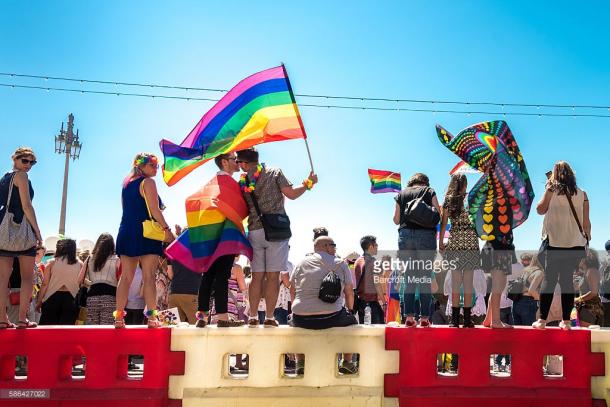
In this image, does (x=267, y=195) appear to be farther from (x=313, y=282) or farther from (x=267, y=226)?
(x=313, y=282)

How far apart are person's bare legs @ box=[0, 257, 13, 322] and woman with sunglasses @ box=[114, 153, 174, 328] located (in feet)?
3.24

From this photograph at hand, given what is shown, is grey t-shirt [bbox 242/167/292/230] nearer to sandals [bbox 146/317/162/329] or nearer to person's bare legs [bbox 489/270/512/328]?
sandals [bbox 146/317/162/329]

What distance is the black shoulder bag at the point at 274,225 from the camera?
520 centimetres

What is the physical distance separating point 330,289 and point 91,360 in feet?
7.19

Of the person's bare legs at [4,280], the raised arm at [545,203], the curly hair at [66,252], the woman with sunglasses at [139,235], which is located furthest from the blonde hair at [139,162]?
the raised arm at [545,203]

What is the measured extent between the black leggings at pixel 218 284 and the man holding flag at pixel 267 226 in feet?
0.81

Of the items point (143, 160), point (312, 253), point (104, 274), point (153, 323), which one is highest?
point (143, 160)

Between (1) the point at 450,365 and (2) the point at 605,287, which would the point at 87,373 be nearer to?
(1) the point at 450,365

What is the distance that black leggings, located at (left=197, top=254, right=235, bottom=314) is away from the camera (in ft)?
17.1

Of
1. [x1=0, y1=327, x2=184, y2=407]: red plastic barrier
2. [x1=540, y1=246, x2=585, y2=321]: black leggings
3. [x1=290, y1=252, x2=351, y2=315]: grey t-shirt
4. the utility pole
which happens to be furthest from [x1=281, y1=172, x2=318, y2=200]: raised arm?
the utility pole

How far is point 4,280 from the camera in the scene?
5109mm

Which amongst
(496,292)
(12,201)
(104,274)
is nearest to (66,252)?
(104,274)

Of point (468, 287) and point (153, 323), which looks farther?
point (468, 287)

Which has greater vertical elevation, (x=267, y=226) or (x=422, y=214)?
(x=422, y=214)
